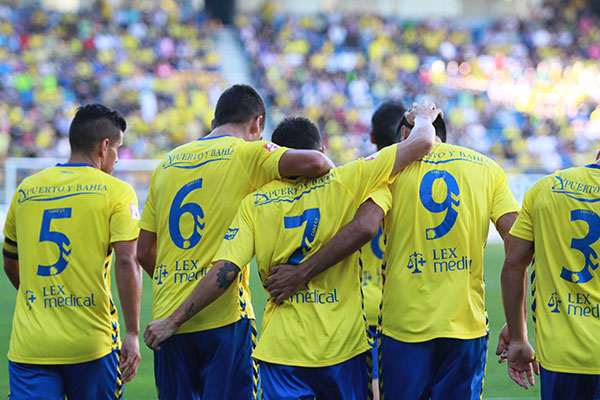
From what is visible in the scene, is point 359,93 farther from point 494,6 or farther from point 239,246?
point 239,246

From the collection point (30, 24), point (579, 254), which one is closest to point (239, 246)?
point (579, 254)

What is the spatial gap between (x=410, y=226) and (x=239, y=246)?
0.81m

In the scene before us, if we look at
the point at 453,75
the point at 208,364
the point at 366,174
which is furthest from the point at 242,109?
the point at 453,75

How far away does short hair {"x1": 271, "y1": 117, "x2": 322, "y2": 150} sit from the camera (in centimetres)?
365

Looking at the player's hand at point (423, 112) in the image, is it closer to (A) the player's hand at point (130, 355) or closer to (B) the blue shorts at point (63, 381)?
(A) the player's hand at point (130, 355)

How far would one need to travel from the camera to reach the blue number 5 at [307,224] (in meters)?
3.39

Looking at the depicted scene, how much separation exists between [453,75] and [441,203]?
79.9 ft

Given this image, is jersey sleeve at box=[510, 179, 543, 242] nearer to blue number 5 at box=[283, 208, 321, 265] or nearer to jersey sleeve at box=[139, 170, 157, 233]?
blue number 5 at box=[283, 208, 321, 265]

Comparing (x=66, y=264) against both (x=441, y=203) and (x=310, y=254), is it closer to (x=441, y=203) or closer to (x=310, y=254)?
(x=310, y=254)

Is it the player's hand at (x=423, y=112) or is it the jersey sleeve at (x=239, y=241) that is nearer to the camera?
the jersey sleeve at (x=239, y=241)

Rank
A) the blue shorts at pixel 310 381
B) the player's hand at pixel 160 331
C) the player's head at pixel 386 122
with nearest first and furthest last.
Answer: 1. the blue shorts at pixel 310 381
2. the player's hand at pixel 160 331
3. the player's head at pixel 386 122

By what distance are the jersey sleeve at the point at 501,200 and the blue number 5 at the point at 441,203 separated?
0.23 m

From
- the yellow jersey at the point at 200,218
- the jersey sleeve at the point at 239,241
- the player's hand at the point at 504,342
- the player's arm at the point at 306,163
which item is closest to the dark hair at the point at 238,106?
the yellow jersey at the point at 200,218

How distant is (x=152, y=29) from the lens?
26.0 m
